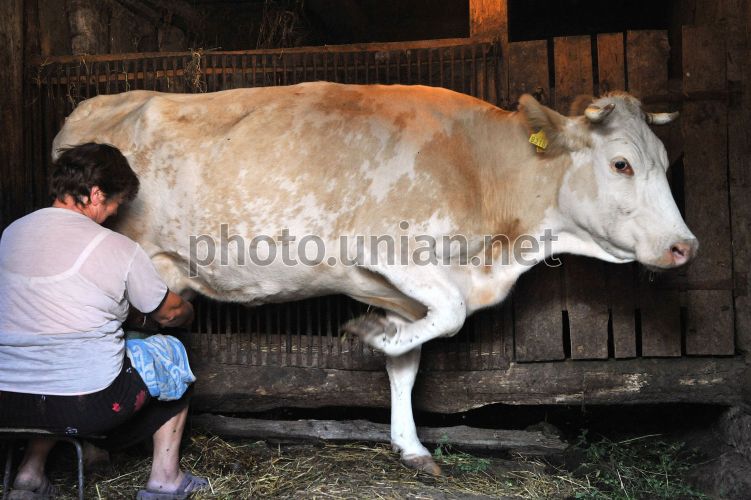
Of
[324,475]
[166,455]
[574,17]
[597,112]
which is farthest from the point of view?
[574,17]

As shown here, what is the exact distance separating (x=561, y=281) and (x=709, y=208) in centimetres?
119

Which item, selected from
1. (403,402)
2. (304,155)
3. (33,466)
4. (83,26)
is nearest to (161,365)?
(33,466)

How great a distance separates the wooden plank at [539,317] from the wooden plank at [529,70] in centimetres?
133

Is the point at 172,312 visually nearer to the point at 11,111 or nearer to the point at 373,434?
the point at 373,434

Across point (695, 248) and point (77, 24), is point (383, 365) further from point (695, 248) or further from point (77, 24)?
point (77, 24)

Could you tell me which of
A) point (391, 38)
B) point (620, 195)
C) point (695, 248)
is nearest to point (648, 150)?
point (620, 195)

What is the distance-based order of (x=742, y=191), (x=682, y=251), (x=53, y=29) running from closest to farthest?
(x=682, y=251), (x=742, y=191), (x=53, y=29)

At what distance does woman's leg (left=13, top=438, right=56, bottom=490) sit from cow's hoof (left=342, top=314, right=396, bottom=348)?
1.95m

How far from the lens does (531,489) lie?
4465 mm

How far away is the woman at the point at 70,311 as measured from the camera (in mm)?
3340

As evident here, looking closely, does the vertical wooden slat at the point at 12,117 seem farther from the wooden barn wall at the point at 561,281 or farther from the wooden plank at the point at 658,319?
the wooden plank at the point at 658,319

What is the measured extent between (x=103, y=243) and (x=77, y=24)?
3.98 meters

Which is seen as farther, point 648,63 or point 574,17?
point 574,17

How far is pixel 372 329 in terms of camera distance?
4688 millimetres
